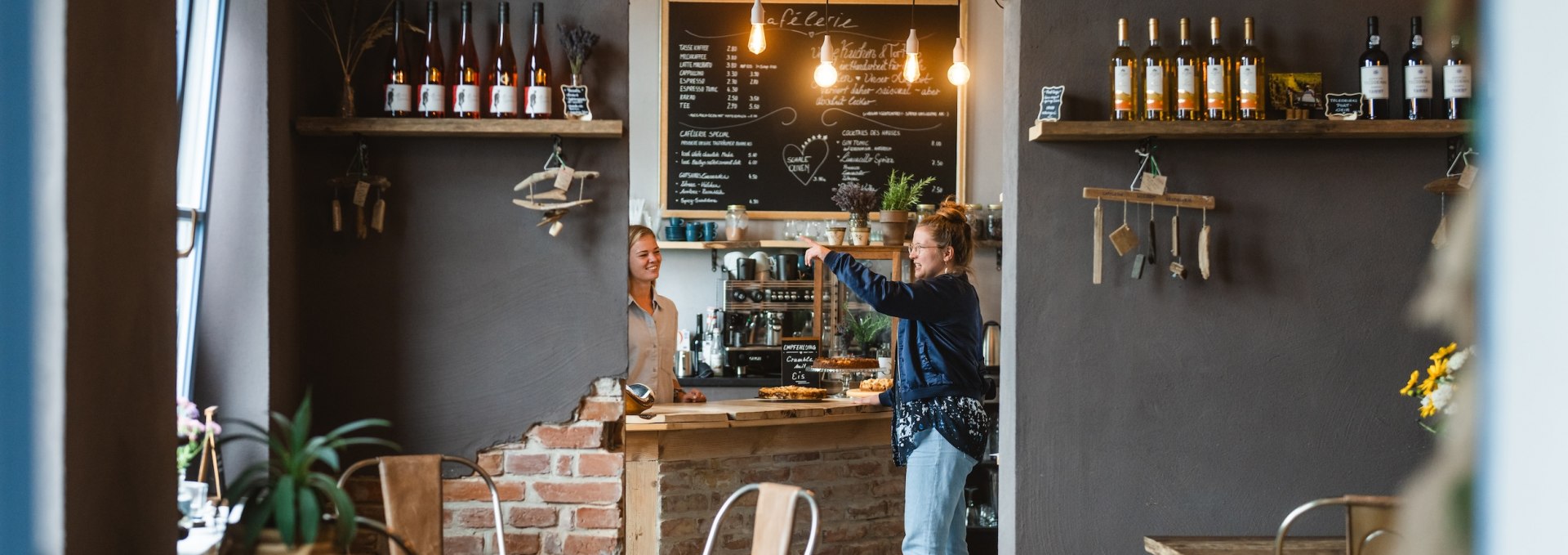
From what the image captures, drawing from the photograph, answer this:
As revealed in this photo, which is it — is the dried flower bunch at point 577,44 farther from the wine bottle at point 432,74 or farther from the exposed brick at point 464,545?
the exposed brick at point 464,545

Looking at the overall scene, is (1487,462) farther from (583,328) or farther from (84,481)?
(583,328)

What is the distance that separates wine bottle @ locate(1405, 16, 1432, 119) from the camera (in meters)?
3.01

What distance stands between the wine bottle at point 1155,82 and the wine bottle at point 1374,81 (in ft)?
1.69

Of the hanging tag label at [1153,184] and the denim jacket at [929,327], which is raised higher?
the hanging tag label at [1153,184]

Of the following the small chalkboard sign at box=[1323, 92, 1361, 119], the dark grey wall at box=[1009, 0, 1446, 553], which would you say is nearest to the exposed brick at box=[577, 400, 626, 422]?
the dark grey wall at box=[1009, 0, 1446, 553]

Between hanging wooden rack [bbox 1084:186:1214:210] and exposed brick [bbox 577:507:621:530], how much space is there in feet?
5.16

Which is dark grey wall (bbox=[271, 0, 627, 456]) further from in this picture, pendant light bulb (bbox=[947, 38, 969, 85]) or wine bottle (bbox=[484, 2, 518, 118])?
pendant light bulb (bbox=[947, 38, 969, 85])

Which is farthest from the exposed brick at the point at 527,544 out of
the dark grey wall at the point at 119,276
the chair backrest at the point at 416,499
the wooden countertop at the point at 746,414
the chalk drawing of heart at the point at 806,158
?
the chalk drawing of heart at the point at 806,158

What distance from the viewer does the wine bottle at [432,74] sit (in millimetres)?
3033

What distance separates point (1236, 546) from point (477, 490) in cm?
194

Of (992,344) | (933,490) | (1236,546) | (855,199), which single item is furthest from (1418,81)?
(992,344)

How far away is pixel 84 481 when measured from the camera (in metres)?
1.37

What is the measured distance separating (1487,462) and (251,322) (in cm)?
301

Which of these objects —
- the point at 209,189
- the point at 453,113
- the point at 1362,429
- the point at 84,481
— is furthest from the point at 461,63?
the point at 1362,429
